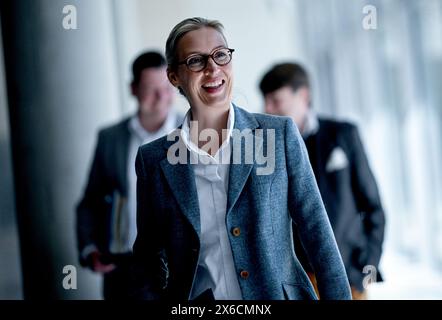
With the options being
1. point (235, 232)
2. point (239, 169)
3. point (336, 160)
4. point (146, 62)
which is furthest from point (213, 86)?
point (336, 160)

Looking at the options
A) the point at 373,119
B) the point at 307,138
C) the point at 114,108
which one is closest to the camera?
the point at 307,138

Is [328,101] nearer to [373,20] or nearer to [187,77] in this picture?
[373,20]

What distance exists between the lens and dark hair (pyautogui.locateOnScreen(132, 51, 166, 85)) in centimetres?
121

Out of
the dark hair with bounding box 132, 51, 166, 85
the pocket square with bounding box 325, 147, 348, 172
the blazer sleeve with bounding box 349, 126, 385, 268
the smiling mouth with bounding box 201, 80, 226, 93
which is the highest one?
the dark hair with bounding box 132, 51, 166, 85

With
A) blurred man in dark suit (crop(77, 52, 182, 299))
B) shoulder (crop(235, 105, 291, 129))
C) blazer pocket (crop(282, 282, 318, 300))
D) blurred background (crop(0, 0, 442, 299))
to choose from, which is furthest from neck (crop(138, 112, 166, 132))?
A: blazer pocket (crop(282, 282, 318, 300))

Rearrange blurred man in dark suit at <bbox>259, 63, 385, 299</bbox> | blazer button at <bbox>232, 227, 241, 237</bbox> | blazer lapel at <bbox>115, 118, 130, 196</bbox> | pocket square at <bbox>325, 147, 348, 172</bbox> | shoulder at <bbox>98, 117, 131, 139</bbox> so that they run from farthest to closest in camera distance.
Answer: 1. shoulder at <bbox>98, 117, 131, 139</bbox>
2. blazer lapel at <bbox>115, 118, 130, 196</bbox>
3. pocket square at <bbox>325, 147, 348, 172</bbox>
4. blurred man in dark suit at <bbox>259, 63, 385, 299</bbox>
5. blazer button at <bbox>232, 227, 241, 237</bbox>

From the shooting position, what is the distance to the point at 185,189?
0.98 meters

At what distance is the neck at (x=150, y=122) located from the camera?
131 centimetres

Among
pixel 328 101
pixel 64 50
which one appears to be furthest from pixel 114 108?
pixel 328 101

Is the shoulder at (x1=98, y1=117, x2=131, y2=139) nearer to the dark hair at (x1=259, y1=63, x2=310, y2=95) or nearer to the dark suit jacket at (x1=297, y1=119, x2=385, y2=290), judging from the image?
the dark hair at (x1=259, y1=63, x2=310, y2=95)

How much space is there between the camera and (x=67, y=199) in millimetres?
1554

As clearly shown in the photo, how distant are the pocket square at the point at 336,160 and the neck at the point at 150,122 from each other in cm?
39

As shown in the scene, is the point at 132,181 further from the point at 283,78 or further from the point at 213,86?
the point at 283,78

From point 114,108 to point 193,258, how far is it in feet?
2.92
